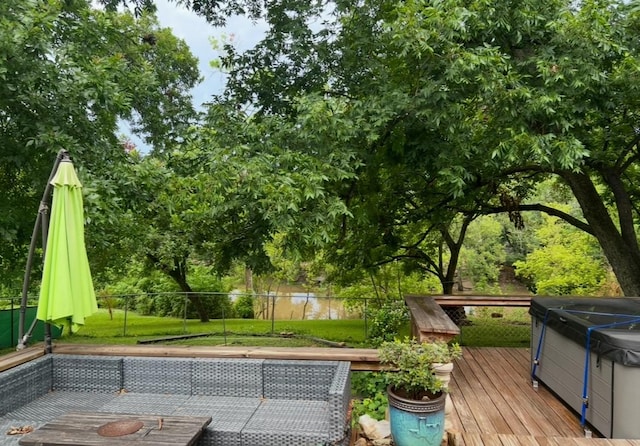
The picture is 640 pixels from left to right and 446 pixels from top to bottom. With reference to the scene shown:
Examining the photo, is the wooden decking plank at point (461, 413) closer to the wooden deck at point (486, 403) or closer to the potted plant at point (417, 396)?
the wooden deck at point (486, 403)

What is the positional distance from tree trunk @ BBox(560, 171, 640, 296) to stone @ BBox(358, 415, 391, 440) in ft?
15.8

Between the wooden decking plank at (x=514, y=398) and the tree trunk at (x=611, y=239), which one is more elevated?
the tree trunk at (x=611, y=239)

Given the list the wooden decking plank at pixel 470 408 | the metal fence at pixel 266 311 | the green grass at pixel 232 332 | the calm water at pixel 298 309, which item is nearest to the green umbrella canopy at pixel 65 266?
the wooden decking plank at pixel 470 408

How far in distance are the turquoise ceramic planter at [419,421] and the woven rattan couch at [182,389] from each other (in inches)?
13.6

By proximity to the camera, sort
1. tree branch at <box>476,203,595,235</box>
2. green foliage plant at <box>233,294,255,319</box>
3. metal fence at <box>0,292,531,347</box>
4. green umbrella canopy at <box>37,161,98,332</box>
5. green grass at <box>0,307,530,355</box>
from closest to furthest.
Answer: green umbrella canopy at <box>37,161,98,332</box>
tree branch at <box>476,203,595,235</box>
green grass at <box>0,307,530,355</box>
metal fence at <box>0,292,531,347</box>
green foliage plant at <box>233,294,255,319</box>

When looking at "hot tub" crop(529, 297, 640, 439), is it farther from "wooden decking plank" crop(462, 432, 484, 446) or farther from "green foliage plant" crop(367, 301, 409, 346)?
"green foliage plant" crop(367, 301, 409, 346)

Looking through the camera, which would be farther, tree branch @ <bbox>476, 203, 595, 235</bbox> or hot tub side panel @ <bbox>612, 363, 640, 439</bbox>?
tree branch @ <bbox>476, 203, 595, 235</bbox>

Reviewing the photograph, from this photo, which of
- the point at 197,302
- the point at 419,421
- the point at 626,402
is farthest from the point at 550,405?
the point at 197,302

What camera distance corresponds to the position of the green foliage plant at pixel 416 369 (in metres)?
2.76

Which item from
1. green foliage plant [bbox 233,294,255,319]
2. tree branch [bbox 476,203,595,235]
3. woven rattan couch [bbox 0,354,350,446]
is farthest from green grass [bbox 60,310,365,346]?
woven rattan couch [bbox 0,354,350,446]

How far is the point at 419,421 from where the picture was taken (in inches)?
106

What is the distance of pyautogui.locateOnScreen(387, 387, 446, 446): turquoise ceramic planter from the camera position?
269 centimetres

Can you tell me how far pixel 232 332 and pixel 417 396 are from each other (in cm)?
787

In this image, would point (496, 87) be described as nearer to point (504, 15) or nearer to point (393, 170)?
point (504, 15)
